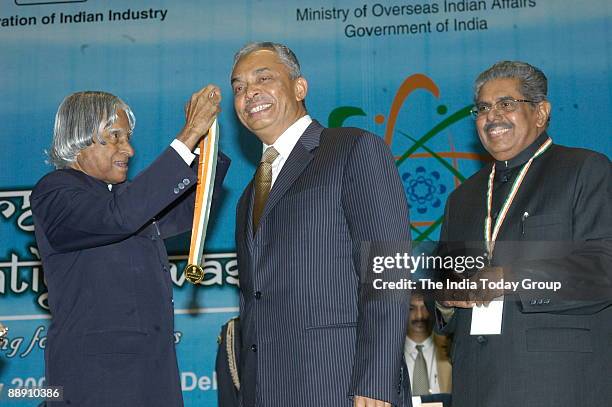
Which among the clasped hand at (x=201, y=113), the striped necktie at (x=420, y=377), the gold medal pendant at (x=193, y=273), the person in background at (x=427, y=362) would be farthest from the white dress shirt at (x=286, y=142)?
the striped necktie at (x=420, y=377)

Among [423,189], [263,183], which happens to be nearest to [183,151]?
[263,183]

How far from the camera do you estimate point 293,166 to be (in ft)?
8.79

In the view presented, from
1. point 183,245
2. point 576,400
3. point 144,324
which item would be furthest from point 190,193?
point 183,245

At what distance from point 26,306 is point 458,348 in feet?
10.6

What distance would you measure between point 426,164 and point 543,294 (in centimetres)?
242

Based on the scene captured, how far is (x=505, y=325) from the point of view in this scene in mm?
2893

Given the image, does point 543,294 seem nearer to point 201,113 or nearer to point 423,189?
point 201,113

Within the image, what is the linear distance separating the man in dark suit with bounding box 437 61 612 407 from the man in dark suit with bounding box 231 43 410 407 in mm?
576

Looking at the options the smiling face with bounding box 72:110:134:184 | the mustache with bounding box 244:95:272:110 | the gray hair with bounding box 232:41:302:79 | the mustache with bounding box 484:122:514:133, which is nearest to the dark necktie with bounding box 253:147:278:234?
the mustache with bounding box 244:95:272:110

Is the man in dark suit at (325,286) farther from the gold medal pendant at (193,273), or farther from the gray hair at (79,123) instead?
the gray hair at (79,123)

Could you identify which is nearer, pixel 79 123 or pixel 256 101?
pixel 256 101

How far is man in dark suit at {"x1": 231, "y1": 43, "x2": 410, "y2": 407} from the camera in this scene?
93.0 inches

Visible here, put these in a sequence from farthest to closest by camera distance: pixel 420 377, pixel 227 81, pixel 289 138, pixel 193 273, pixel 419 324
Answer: pixel 227 81 < pixel 419 324 < pixel 420 377 < pixel 289 138 < pixel 193 273

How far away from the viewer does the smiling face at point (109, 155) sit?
3.00 m
